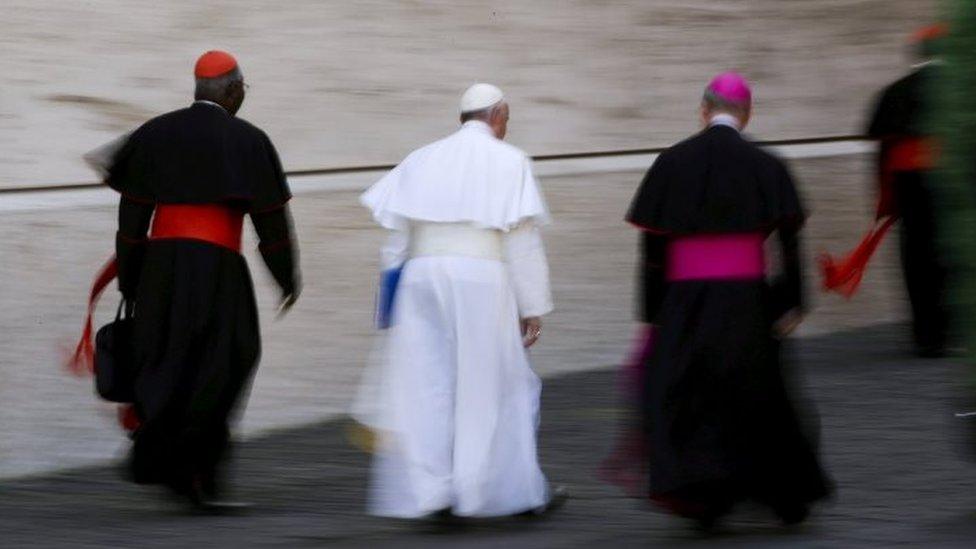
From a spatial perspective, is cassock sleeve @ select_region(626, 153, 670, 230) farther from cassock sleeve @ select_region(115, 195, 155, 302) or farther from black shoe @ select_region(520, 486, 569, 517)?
cassock sleeve @ select_region(115, 195, 155, 302)

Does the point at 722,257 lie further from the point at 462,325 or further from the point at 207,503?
the point at 207,503

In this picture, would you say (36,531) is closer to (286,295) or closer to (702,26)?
(286,295)

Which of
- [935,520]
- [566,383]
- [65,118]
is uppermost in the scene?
[65,118]

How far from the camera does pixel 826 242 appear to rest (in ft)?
42.2

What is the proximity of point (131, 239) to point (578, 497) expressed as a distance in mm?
2007

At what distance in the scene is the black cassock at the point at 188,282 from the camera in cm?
840

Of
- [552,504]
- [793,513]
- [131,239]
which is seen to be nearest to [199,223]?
[131,239]

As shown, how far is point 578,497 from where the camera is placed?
8828mm

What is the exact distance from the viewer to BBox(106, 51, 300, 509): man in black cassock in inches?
331

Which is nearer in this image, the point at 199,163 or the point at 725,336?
the point at 725,336

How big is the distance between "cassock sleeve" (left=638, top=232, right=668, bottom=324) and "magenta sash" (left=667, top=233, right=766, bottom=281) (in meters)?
0.11

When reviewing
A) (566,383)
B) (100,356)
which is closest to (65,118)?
(100,356)

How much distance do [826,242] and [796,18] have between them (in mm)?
1338

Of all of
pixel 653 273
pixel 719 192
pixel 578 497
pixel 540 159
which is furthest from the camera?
pixel 540 159
